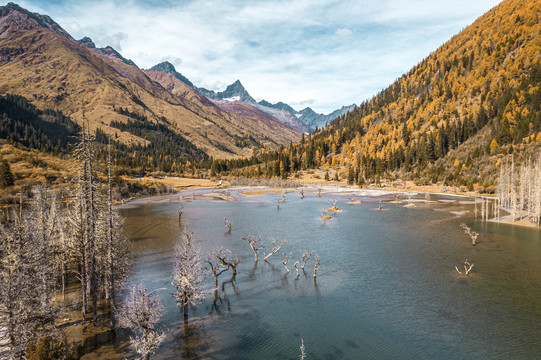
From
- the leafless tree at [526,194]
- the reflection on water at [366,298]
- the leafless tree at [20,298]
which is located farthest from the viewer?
the leafless tree at [526,194]

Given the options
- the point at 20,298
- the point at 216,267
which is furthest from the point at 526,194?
the point at 20,298

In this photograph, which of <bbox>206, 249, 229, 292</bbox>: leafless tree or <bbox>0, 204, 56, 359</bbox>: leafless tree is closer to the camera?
<bbox>0, 204, 56, 359</bbox>: leafless tree

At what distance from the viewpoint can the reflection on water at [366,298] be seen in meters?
26.4

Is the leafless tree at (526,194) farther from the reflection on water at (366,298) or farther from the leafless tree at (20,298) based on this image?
the leafless tree at (20,298)

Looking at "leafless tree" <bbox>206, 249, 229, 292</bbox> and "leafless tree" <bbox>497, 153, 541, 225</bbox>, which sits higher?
"leafless tree" <bbox>497, 153, 541, 225</bbox>

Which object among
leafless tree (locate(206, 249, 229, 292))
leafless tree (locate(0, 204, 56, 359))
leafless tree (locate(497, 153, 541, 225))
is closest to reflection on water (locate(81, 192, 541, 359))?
leafless tree (locate(206, 249, 229, 292))

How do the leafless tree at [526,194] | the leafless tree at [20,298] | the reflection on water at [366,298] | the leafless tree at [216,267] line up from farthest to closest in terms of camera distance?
1. the leafless tree at [526,194]
2. the leafless tree at [216,267]
3. the reflection on water at [366,298]
4. the leafless tree at [20,298]

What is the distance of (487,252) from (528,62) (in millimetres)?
186143

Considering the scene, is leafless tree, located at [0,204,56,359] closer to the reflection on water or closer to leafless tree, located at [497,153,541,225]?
the reflection on water

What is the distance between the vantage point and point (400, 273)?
140ft

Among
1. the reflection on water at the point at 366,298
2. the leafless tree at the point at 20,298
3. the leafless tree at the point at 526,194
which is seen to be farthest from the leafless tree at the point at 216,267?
the leafless tree at the point at 526,194

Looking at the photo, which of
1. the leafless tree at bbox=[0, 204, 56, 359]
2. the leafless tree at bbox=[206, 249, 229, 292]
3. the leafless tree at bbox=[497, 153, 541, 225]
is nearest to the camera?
the leafless tree at bbox=[0, 204, 56, 359]

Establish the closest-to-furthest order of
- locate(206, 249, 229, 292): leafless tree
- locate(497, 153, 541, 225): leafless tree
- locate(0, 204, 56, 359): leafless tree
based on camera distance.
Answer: locate(0, 204, 56, 359): leafless tree, locate(206, 249, 229, 292): leafless tree, locate(497, 153, 541, 225): leafless tree

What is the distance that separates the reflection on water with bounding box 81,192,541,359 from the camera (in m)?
26.4
